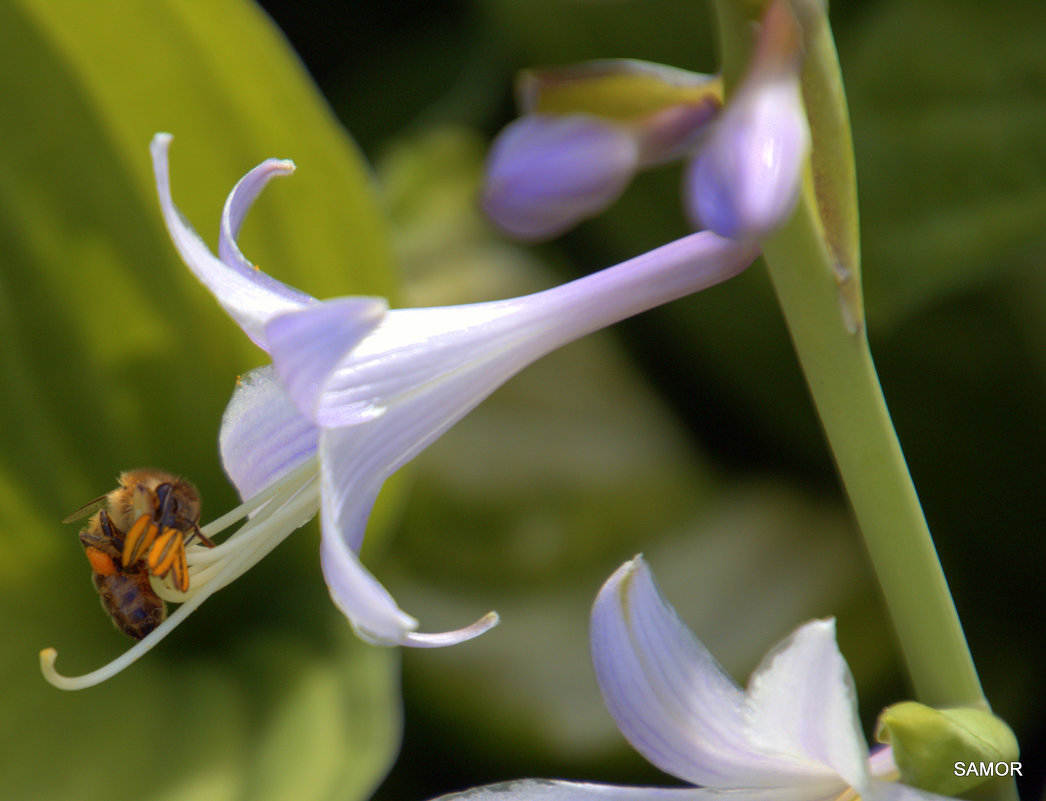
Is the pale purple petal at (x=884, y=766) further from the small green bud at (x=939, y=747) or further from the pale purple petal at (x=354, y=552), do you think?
the pale purple petal at (x=354, y=552)

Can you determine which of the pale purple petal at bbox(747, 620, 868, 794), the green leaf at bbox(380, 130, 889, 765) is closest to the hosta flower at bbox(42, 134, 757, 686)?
the pale purple petal at bbox(747, 620, 868, 794)

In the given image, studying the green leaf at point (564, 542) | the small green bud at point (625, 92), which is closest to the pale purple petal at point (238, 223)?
the small green bud at point (625, 92)

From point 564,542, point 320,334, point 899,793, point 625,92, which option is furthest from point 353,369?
point 564,542

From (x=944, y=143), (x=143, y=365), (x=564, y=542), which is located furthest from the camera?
(x=564, y=542)

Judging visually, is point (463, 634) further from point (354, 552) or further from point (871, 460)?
point (871, 460)

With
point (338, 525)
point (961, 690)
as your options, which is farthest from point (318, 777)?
point (961, 690)

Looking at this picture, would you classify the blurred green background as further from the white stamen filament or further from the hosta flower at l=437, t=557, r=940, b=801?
the hosta flower at l=437, t=557, r=940, b=801
